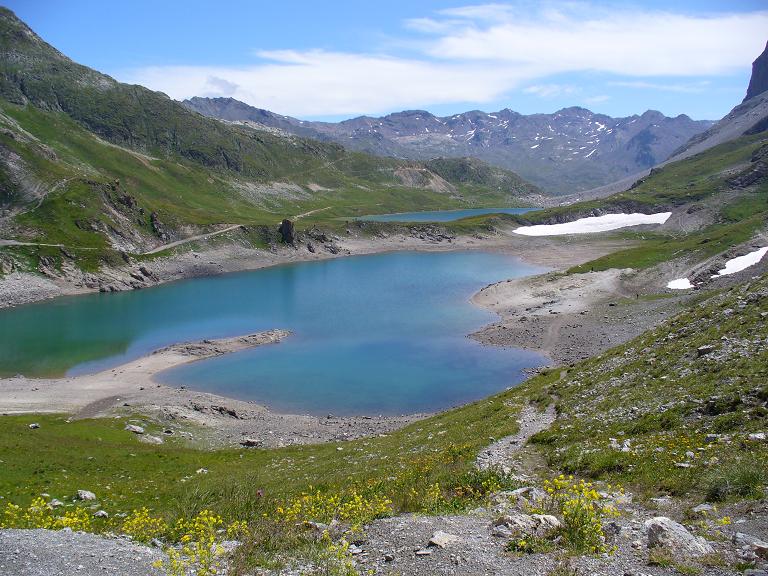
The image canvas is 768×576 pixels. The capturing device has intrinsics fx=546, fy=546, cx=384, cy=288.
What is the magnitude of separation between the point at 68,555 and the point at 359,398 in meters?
44.8

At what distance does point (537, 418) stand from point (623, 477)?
13892mm

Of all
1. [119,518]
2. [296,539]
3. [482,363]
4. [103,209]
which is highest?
[103,209]

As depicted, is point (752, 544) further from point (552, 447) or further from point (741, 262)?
point (741, 262)

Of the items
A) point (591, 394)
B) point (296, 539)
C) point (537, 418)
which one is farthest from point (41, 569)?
point (591, 394)

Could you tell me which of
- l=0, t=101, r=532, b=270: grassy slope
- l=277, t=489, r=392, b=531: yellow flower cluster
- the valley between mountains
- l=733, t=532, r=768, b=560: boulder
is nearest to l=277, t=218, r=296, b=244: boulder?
l=0, t=101, r=532, b=270: grassy slope

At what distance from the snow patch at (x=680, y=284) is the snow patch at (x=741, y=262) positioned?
3.95 meters

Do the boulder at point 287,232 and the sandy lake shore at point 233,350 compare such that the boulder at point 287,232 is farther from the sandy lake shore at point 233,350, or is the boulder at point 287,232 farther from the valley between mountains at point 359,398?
the sandy lake shore at point 233,350

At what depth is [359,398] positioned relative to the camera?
5750 centimetres

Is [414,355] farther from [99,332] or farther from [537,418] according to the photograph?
[99,332]

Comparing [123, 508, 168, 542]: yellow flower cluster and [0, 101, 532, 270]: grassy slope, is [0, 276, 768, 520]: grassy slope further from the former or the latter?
[0, 101, 532, 270]: grassy slope

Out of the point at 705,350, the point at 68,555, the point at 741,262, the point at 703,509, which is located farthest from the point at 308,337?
the point at 703,509

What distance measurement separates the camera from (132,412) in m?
50.0

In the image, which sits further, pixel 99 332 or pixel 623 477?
pixel 99 332

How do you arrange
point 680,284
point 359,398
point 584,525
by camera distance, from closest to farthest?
point 584,525, point 359,398, point 680,284
